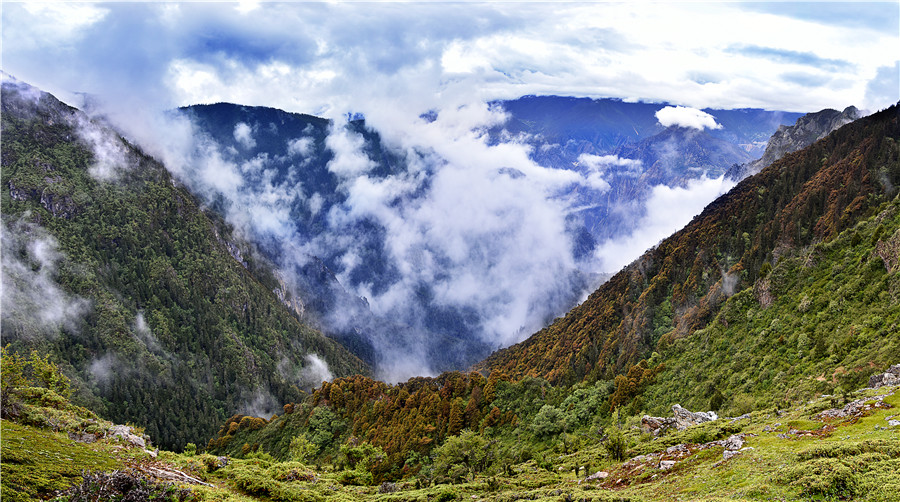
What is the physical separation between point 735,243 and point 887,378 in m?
98.4

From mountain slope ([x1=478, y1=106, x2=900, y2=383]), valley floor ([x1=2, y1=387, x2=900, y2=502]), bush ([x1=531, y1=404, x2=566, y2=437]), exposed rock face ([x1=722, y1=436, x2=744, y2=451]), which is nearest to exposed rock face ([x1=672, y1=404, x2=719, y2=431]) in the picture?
valley floor ([x1=2, y1=387, x2=900, y2=502])

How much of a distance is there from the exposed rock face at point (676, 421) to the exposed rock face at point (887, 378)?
1765 cm

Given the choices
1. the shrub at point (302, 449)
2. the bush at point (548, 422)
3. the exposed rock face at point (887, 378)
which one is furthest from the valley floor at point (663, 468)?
the shrub at point (302, 449)

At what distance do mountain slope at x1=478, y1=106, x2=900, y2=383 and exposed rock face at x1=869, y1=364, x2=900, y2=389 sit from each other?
50696mm

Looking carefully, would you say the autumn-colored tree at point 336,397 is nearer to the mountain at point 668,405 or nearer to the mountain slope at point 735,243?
the mountain at point 668,405

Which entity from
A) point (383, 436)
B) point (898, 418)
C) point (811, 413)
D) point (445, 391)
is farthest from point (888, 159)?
point (383, 436)

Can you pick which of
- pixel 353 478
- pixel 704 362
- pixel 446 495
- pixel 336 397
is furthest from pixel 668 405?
pixel 336 397

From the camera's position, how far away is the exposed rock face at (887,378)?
1706 inches

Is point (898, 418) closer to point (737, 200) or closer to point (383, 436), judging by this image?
point (383, 436)

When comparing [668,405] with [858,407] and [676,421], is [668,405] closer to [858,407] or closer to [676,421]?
[676,421]

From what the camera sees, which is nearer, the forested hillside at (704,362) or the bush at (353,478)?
the forested hillside at (704,362)

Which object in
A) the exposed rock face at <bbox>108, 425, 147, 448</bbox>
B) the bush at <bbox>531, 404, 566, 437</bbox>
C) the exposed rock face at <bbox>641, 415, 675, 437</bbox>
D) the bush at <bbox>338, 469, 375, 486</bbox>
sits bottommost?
the bush at <bbox>338, 469, 375, 486</bbox>

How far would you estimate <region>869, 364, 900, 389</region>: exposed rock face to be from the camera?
4333cm

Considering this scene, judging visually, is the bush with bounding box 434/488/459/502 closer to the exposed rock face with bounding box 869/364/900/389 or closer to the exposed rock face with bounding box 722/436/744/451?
the exposed rock face with bounding box 722/436/744/451
